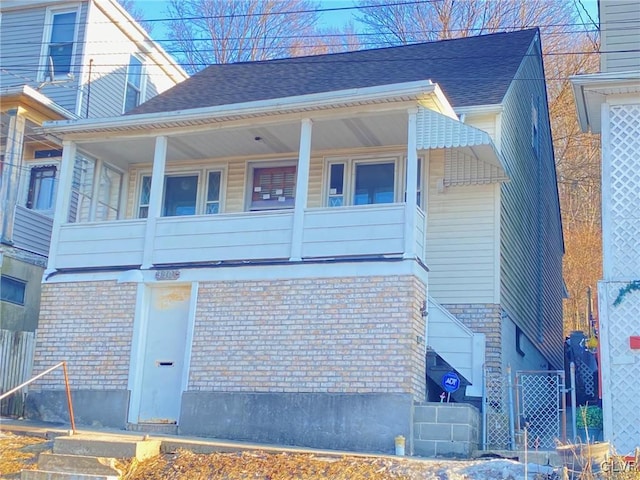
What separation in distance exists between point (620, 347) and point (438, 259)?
4067mm

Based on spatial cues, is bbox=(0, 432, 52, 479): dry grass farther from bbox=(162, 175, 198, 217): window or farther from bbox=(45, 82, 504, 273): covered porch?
bbox=(162, 175, 198, 217): window

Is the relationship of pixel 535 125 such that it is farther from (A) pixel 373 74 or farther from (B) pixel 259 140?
(B) pixel 259 140

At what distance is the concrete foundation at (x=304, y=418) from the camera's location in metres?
11.4

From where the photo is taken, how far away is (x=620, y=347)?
11398 mm

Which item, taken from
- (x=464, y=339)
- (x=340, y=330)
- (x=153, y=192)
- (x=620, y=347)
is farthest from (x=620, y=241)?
(x=153, y=192)

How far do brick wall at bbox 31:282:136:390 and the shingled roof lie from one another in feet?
15.6

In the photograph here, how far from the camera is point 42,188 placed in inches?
736

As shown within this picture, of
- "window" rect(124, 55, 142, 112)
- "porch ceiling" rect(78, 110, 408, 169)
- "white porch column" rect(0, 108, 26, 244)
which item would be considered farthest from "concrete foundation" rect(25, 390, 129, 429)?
"window" rect(124, 55, 142, 112)

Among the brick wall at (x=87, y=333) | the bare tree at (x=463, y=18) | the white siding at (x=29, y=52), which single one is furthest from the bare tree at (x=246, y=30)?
the brick wall at (x=87, y=333)

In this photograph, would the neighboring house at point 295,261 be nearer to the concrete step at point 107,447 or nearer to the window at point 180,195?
the window at point 180,195

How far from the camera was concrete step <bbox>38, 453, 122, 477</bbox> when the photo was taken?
10.1 metres

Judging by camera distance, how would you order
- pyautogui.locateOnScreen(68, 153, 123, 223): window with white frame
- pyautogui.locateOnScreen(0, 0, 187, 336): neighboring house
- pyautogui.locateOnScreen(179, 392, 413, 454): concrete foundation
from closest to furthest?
1. pyautogui.locateOnScreen(179, 392, 413, 454): concrete foundation
2. pyautogui.locateOnScreen(68, 153, 123, 223): window with white frame
3. pyautogui.locateOnScreen(0, 0, 187, 336): neighboring house

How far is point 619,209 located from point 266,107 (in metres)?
5.38

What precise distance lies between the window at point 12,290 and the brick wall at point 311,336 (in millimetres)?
4857
